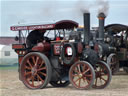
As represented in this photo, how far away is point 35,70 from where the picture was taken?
986 cm

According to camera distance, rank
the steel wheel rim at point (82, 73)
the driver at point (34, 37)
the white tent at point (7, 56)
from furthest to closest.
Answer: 1. the white tent at point (7, 56)
2. the driver at point (34, 37)
3. the steel wheel rim at point (82, 73)

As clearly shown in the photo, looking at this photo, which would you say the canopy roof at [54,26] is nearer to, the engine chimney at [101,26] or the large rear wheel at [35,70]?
the large rear wheel at [35,70]

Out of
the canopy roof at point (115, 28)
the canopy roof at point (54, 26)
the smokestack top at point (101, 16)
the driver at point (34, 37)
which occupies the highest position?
the smokestack top at point (101, 16)

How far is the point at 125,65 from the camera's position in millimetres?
15742

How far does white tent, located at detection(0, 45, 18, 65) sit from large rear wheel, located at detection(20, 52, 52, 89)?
1631 centimetres

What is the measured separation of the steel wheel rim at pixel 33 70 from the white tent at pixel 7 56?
642 inches

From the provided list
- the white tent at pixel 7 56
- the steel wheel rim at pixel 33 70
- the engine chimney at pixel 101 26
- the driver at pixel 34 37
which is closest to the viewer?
the steel wheel rim at pixel 33 70

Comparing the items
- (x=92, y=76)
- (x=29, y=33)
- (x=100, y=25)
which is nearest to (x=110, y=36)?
(x=100, y=25)

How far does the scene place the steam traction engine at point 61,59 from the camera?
9344 millimetres

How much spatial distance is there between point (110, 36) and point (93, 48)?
590 centimetres

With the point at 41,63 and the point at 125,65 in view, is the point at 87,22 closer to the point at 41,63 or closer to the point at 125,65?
the point at 41,63

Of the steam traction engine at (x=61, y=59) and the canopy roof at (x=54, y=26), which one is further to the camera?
the canopy roof at (x=54, y=26)

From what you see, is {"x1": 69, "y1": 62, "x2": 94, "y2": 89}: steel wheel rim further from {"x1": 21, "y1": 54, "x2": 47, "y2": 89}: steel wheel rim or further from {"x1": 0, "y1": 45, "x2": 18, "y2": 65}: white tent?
{"x1": 0, "y1": 45, "x2": 18, "y2": 65}: white tent

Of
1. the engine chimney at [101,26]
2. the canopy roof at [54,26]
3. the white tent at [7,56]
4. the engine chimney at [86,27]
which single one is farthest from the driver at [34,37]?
the white tent at [7,56]
